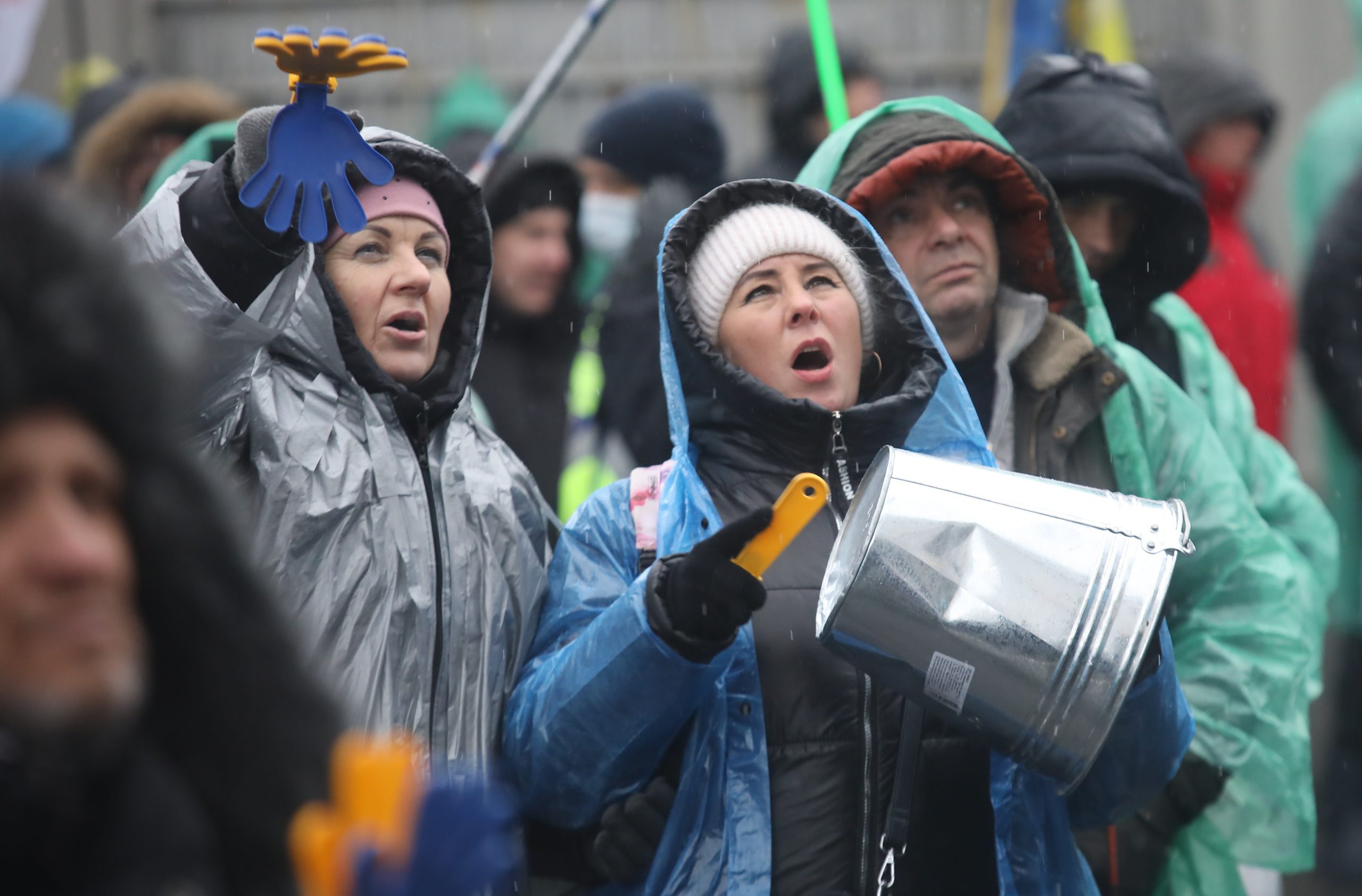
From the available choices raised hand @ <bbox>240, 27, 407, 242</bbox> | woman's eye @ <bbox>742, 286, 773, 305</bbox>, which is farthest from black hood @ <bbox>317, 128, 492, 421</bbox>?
woman's eye @ <bbox>742, 286, 773, 305</bbox>

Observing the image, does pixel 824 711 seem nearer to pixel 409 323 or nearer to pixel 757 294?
pixel 757 294

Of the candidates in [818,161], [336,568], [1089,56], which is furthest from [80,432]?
[1089,56]

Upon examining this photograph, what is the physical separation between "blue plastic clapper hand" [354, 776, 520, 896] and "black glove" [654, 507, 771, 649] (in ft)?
3.12

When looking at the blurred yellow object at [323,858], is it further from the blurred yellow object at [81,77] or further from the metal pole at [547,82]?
the blurred yellow object at [81,77]

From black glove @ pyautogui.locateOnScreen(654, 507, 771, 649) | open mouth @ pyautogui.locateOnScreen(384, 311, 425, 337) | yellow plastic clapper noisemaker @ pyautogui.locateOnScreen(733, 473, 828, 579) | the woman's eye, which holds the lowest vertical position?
black glove @ pyautogui.locateOnScreen(654, 507, 771, 649)

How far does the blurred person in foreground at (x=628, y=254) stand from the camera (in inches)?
166

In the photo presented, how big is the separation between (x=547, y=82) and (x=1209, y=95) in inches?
92.4

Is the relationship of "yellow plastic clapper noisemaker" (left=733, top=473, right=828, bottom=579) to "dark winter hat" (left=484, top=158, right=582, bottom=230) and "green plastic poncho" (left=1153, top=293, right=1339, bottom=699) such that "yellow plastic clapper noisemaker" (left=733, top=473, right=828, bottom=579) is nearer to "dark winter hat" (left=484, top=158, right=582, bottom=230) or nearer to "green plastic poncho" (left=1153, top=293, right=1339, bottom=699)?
"green plastic poncho" (left=1153, top=293, right=1339, bottom=699)

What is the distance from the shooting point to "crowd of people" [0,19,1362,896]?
1119 mm

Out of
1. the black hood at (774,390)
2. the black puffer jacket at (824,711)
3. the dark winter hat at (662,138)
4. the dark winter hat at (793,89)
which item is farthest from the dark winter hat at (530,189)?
the black puffer jacket at (824,711)

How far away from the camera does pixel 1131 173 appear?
359 centimetres

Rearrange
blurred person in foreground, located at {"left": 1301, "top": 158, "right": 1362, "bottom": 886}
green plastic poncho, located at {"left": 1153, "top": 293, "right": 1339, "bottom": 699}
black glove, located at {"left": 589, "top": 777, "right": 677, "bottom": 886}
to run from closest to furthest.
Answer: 1. black glove, located at {"left": 589, "top": 777, "right": 677, "bottom": 886}
2. green plastic poncho, located at {"left": 1153, "top": 293, "right": 1339, "bottom": 699}
3. blurred person in foreground, located at {"left": 1301, "top": 158, "right": 1362, "bottom": 886}

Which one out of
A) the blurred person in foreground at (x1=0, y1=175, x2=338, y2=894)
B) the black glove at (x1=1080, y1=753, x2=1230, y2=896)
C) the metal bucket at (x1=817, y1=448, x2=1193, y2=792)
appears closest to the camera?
the blurred person in foreground at (x1=0, y1=175, x2=338, y2=894)

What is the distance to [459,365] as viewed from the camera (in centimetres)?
267
